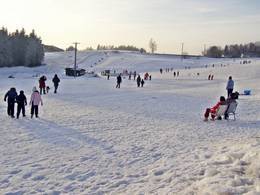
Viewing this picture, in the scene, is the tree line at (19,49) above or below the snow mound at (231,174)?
above

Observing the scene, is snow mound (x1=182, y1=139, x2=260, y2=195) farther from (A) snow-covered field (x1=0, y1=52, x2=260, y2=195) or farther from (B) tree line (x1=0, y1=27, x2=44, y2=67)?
(B) tree line (x1=0, y1=27, x2=44, y2=67)

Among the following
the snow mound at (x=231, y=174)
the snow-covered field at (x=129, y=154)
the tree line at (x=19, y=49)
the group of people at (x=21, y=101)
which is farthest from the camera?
the tree line at (x=19, y=49)

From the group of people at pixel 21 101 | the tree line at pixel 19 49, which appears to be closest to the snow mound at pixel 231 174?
the group of people at pixel 21 101

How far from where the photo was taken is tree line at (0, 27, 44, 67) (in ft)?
343

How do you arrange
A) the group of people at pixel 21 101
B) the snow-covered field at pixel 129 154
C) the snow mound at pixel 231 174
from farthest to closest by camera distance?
the group of people at pixel 21 101 → the snow-covered field at pixel 129 154 → the snow mound at pixel 231 174

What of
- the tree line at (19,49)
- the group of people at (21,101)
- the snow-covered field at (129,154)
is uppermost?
the tree line at (19,49)

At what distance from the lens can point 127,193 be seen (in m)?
7.09

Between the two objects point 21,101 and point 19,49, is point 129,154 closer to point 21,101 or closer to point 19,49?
point 21,101

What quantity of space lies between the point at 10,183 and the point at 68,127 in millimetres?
6859

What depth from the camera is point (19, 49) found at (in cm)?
11462

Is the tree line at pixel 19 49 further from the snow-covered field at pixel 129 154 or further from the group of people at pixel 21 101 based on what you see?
the snow-covered field at pixel 129 154

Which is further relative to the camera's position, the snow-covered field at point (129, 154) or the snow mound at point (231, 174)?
the snow-covered field at point (129, 154)

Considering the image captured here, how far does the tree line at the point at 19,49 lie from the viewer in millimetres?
104444

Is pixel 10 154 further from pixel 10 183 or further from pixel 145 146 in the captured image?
pixel 145 146
